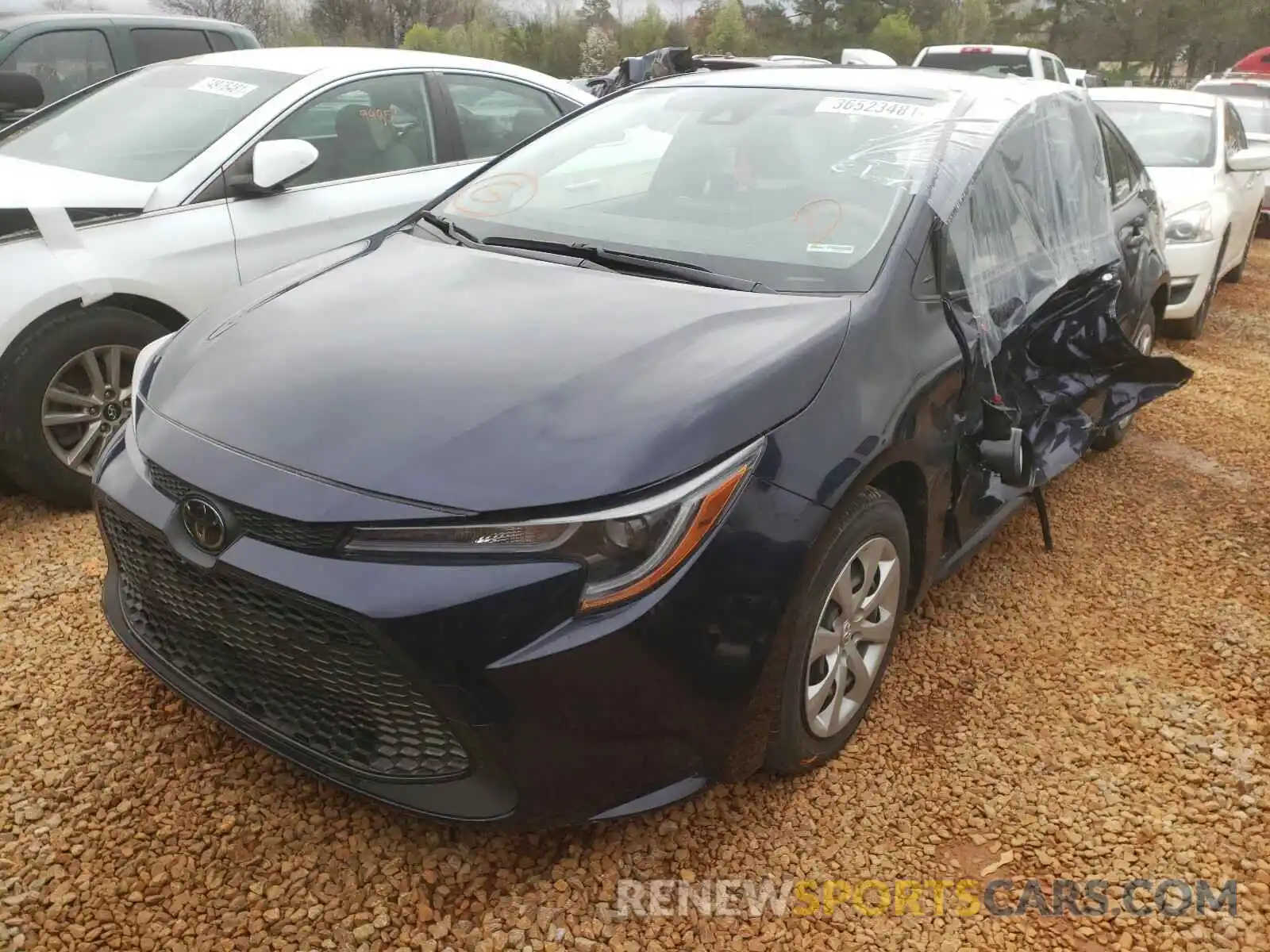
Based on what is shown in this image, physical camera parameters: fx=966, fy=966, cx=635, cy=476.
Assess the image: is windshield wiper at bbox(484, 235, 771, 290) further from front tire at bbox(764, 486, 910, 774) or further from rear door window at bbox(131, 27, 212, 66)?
rear door window at bbox(131, 27, 212, 66)

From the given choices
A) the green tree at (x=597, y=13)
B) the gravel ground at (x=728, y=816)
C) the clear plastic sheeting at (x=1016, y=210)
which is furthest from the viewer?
the green tree at (x=597, y=13)

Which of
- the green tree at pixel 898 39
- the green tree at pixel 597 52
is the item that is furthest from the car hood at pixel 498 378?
the green tree at pixel 898 39

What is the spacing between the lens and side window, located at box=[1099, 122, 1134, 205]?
4.09 meters

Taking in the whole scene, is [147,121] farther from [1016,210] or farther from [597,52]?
[597,52]

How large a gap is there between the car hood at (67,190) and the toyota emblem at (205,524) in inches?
81.2

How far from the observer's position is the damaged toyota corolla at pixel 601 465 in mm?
1740

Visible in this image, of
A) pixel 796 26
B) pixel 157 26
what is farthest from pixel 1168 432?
pixel 796 26

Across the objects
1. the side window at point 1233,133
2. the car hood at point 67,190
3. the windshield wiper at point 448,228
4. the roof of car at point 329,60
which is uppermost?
the roof of car at point 329,60

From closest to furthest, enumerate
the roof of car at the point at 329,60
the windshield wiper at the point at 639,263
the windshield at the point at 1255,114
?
the windshield wiper at the point at 639,263 < the roof of car at the point at 329,60 < the windshield at the point at 1255,114

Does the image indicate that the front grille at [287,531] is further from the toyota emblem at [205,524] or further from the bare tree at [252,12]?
the bare tree at [252,12]

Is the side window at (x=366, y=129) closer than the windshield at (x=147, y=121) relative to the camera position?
No

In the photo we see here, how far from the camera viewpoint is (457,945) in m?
1.93

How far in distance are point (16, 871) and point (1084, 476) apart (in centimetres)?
414

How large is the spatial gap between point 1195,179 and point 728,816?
21.0 ft
